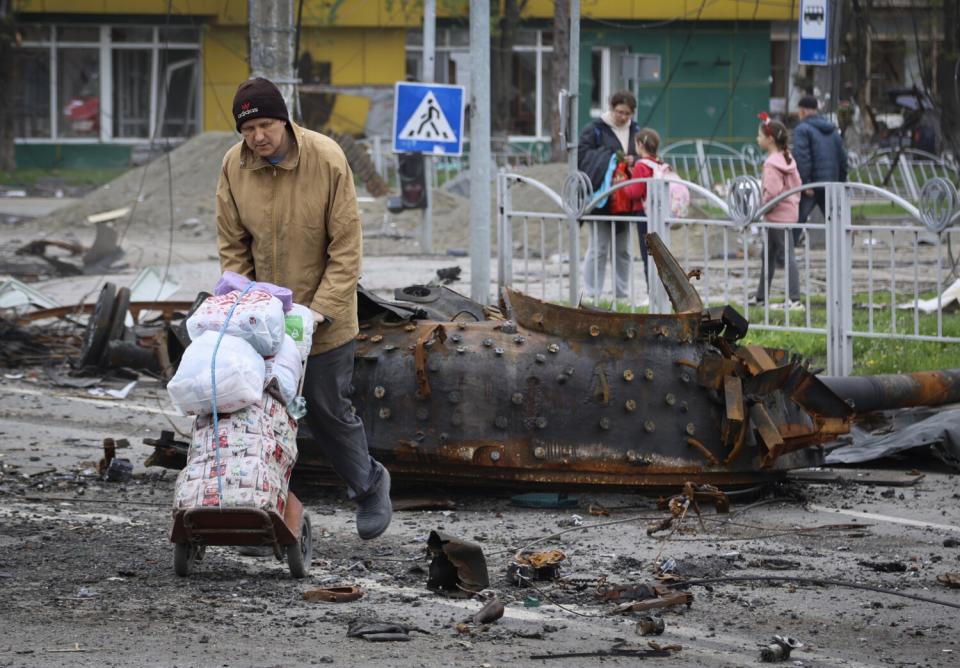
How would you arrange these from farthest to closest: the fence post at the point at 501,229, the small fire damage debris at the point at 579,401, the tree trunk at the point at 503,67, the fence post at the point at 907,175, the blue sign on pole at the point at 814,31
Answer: the tree trunk at the point at 503,67 → the fence post at the point at 907,175 → the blue sign on pole at the point at 814,31 → the fence post at the point at 501,229 → the small fire damage debris at the point at 579,401

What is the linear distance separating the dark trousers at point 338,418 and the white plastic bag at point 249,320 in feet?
1.51

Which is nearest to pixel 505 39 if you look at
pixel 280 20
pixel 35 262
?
pixel 35 262

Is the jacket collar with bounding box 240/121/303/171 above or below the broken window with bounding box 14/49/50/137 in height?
below

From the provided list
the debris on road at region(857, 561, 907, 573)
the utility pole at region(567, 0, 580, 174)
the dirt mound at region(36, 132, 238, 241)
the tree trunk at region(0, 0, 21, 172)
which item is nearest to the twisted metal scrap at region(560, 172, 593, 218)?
the utility pole at region(567, 0, 580, 174)

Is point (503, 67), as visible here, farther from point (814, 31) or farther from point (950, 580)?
point (950, 580)

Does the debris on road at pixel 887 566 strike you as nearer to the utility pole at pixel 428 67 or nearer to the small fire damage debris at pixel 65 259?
the small fire damage debris at pixel 65 259

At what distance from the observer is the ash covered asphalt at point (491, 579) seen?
483cm

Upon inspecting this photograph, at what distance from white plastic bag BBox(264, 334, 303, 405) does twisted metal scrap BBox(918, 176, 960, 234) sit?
17.7ft

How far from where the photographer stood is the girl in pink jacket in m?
11.4

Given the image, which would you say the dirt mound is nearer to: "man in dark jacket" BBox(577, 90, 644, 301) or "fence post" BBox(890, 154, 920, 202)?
"fence post" BBox(890, 154, 920, 202)

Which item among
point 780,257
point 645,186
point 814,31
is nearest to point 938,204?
point 780,257

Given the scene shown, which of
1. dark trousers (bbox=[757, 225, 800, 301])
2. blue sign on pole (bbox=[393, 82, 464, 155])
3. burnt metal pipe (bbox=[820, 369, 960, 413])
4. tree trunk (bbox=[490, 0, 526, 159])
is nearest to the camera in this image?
burnt metal pipe (bbox=[820, 369, 960, 413])

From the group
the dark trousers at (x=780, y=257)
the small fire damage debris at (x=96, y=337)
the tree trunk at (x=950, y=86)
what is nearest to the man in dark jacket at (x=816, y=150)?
the tree trunk at (x=950, y=86)

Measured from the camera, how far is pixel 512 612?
535cm
